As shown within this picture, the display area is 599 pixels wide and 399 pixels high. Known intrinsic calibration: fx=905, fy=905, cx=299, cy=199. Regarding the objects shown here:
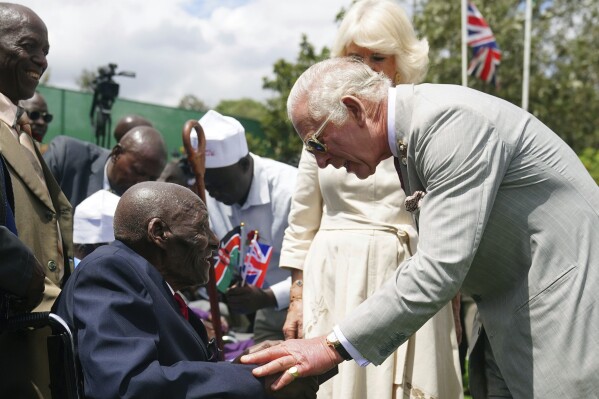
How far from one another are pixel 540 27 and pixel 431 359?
18.6 meters

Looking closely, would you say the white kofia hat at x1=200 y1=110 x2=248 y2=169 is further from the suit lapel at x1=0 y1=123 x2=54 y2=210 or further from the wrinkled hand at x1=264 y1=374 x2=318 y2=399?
the wrinkled hand at x1=264 y1=374 x2=318 y2=399

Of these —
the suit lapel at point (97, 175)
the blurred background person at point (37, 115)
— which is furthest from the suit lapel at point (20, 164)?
the blurred background person at point (37, 115)

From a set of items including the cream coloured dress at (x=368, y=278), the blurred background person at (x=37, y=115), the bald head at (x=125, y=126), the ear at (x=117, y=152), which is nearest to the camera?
the cream coloured dress at (x=368, y=278)

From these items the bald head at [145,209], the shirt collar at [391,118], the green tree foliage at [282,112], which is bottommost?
the green tree foliage at [282,112]

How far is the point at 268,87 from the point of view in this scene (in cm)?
1622

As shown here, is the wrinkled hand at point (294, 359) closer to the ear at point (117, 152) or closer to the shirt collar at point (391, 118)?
the shirt collar at point (391, 118)

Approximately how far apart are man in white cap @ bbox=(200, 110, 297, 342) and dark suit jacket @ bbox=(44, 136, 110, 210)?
1.43 meters

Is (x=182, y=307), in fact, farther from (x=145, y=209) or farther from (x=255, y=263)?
(x=255, y=263)

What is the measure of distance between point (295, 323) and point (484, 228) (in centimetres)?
184

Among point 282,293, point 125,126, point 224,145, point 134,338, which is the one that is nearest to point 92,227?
point 224,145

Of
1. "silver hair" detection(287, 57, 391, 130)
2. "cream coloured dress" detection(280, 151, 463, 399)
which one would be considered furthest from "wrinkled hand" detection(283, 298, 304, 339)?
"silver hair" detection(287, 57, 391, 130)

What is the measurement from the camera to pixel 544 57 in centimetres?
2150

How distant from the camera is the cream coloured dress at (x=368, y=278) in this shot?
4129 millimetres

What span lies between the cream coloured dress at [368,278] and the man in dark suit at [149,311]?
0.99 metres
